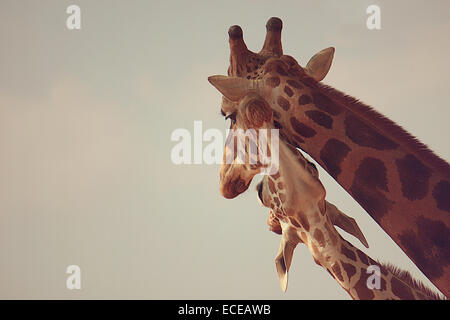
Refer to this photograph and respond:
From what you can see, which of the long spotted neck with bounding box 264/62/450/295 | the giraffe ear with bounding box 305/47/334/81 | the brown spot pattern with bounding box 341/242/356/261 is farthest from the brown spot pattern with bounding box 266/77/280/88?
the brown spot pattern with bounding box 341/242/356/261

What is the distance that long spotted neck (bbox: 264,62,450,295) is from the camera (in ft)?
7.72

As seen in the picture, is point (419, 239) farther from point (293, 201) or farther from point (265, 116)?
point (265, 116)

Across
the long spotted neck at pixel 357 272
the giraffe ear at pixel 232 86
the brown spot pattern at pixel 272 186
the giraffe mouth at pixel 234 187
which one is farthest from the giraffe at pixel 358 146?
the giraffe mouth at pixel 234 187

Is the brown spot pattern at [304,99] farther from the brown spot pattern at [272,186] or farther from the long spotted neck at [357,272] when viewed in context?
the long spotted neck at [357,272]

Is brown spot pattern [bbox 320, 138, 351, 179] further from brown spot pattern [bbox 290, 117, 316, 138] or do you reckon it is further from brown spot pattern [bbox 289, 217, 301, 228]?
brown spot pattern [bbox 289, 217, 301, 228]

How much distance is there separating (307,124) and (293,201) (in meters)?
0.41

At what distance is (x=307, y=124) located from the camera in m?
2.70

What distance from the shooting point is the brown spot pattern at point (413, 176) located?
2.41m

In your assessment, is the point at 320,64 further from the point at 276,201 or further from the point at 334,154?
the point at 276,201

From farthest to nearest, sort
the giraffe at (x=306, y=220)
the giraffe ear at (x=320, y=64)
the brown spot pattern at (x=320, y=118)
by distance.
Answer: the giraffe ear at (x=320, y=64) < the brown spot pattern at (x=320, y=118) < the giraffe at (x=306, y=220)

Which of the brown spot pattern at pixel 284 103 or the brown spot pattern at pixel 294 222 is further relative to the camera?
the brown spot pattern at pixel 284 103

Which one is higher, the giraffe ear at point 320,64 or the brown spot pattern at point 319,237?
the giraffe ear at point 320,64

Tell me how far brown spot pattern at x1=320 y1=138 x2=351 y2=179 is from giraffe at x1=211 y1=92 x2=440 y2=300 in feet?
0.25
